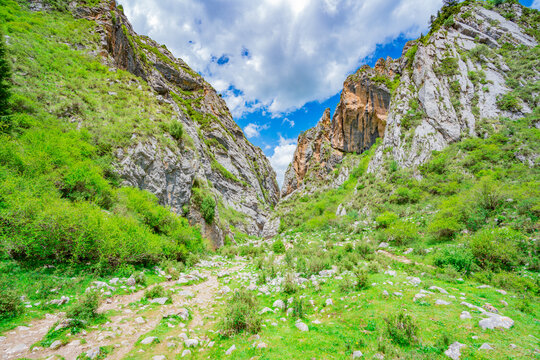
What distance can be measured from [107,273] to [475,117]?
133ft

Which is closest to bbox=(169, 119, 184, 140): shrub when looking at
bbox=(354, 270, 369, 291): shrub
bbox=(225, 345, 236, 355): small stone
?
bbox=(225, 345, 236, 355): small stone

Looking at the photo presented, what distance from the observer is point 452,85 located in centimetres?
3052

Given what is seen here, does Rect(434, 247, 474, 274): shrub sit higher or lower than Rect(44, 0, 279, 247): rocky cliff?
lower

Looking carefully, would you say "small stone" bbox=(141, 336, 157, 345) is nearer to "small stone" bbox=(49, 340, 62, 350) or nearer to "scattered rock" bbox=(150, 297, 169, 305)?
"small stone" bbox=(49, 340, 62, 350)

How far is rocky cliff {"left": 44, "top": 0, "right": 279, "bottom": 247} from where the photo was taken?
62.3 ft

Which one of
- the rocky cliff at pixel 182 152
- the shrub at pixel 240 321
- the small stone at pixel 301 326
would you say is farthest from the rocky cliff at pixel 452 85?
the rocky cliff at pixel 182 152

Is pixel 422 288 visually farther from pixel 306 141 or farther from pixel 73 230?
pixel 306 141

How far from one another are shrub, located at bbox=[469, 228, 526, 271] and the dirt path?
12786 mm

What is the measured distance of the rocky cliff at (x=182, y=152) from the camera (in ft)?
62.3

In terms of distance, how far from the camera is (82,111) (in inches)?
654

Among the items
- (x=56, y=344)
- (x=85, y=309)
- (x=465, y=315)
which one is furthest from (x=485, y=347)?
(x=85, y=309)

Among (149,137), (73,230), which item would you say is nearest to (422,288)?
(73,230)

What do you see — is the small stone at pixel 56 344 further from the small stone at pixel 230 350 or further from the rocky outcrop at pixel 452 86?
the rocky outcrop at pixel 452 86

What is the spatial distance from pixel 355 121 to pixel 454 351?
5649 centimetres
